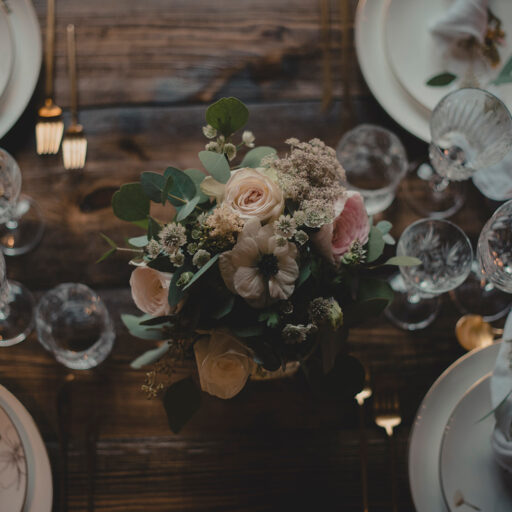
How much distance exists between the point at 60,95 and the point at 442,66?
839mm

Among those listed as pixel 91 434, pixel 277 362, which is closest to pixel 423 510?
pixel 277 362

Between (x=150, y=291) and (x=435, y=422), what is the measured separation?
61 cm

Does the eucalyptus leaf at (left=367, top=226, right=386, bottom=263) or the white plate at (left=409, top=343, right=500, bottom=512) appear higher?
the eucalyptus leaf at (left=367, top=226, right=386, bottom=263)

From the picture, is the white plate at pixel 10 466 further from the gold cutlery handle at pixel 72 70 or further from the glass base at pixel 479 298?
the glass base at pixel 479 298

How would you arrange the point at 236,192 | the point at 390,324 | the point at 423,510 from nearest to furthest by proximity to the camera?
the point at 236,192 < the point at 423,510 < the point at 390,324

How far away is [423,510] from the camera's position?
2.91 feet

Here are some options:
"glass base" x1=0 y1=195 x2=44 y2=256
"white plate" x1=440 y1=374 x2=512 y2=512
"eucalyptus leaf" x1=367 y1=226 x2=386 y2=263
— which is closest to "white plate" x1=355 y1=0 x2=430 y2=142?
"eucalyptus leaf" x1=367 y1=226 x2=386 y2=263

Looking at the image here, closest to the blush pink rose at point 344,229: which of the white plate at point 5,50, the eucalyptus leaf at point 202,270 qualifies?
the eucalyptus leaf at point 202,270

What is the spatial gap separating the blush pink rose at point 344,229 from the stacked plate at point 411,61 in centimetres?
47

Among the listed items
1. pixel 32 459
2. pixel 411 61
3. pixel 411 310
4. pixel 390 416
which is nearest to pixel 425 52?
pixel 411 61

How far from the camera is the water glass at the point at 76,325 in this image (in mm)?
964

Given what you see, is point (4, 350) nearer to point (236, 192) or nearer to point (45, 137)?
point (45, 137)

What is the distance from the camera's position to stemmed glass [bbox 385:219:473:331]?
995 mm

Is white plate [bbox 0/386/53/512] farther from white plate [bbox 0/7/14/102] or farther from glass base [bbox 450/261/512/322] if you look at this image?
glass base [bbox 450/261/512/322]
